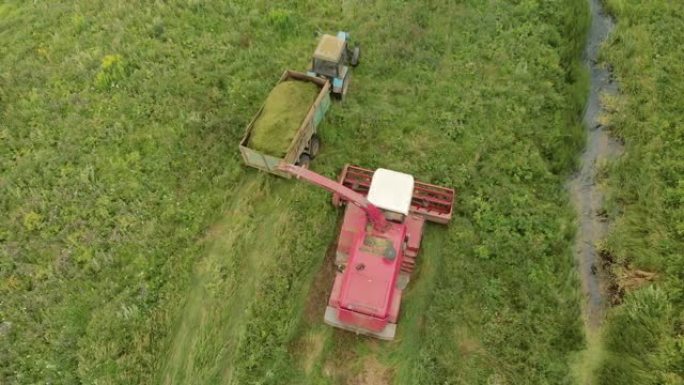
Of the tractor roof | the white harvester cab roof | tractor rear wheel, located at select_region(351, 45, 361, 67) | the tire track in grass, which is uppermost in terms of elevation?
the tractor roof

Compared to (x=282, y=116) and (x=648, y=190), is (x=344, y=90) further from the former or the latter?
(x=648, y=190)

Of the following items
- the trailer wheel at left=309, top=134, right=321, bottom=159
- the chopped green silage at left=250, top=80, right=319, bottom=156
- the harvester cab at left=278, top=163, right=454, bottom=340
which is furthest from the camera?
the trailer wheel at left=309, top=134, right=321, bottom=159

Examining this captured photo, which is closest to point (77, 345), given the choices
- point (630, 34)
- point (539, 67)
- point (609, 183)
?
point (609, 183)

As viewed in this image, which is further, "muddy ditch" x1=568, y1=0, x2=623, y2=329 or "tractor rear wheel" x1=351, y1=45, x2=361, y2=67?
"tractor rear wheel" x1=351, y1=45, x2=361, y2=67

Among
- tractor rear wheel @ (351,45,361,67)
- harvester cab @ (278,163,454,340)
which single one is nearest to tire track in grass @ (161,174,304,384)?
harvester cab @ (278,163,454,340)

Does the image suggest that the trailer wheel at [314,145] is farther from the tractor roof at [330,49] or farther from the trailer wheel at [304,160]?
the tractor roof at [330,49]

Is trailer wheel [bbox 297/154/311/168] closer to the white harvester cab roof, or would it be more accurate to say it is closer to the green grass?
the white harvester cab roof

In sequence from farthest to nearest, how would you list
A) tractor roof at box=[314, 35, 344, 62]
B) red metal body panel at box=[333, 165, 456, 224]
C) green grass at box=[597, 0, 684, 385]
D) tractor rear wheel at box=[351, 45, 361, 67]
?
1. tractor rear wheel at box=[351, 45, 361, 67]
2. tractor roof at box=[314, 35, 344, 62]
3. red metal body panel at box=[333, 165, 456, 224]
4. green grass at box=[597, 0, 684, 385]

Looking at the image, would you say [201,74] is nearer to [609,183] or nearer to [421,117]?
[421,117]
